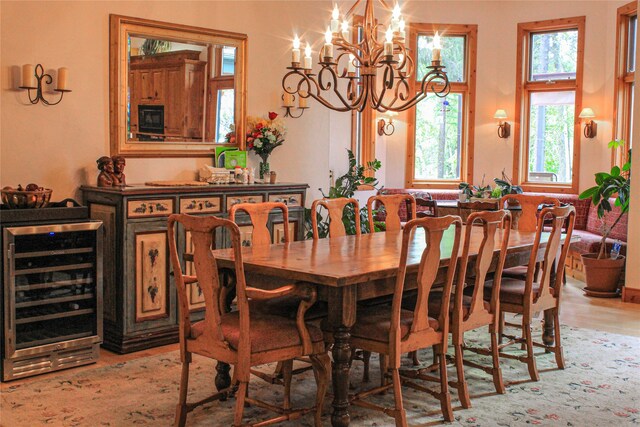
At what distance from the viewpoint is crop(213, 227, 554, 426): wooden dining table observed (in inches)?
132

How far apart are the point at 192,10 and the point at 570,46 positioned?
20.0ft

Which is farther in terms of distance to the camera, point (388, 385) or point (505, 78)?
point (505, 78)

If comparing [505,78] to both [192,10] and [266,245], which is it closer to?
[192,10]

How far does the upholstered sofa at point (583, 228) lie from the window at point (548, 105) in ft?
1.77

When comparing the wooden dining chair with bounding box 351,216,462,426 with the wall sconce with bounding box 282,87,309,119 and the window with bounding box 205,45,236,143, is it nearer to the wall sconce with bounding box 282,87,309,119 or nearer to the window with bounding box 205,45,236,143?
the window with bounding box 205,45,236,143

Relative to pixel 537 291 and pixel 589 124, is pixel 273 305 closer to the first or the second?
pixel 537 291

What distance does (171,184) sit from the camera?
530 cm

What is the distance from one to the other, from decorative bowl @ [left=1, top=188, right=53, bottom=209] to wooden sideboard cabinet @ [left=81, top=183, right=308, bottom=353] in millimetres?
505

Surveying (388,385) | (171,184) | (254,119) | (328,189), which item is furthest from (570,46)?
(388,385)

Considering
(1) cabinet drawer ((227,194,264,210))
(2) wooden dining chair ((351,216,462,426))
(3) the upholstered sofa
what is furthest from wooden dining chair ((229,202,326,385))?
(3) the upholstered sofa

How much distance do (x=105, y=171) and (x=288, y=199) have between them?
4.90ft

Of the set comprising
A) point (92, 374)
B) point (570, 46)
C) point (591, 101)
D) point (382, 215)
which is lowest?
point (92, 374)

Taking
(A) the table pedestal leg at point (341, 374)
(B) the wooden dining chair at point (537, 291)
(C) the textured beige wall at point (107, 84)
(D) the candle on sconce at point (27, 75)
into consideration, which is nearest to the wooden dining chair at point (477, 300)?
(B) the wooden dining chair at point (537, 291)

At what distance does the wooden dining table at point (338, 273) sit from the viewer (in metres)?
3.34
